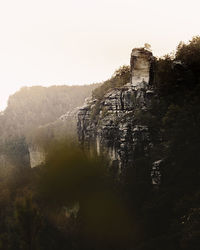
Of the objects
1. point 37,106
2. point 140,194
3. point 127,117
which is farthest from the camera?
point 37,106

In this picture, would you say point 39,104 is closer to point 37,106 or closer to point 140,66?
point 37,106

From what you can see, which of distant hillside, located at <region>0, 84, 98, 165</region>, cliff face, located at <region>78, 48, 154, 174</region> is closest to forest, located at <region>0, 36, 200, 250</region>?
cliff face, located at <region>78, 48, 154, 174</region>

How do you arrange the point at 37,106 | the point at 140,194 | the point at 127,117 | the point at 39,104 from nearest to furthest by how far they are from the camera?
the point at 140,194 < the point at 127,117 < the point at 37,106 < the point at 39,104

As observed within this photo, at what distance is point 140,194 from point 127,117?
16.6 ft

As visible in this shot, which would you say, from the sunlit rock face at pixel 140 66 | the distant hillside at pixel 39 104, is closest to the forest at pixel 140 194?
the sunlit rock face at pixel 140 66

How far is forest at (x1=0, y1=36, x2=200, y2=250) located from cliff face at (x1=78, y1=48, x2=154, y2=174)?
0.50m

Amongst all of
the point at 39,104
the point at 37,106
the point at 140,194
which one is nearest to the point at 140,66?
Result: the point at 140,194

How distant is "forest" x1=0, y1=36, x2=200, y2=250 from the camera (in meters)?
22.4

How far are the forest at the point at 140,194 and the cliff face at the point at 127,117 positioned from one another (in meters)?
0.50

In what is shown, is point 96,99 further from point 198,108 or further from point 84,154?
point 198,108

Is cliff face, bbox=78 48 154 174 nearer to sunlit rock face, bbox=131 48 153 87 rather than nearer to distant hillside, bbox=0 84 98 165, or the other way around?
sunlit rock face, bbox=131 48 153 87

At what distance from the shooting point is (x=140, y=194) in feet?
78.1

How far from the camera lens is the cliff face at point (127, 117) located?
2459cm

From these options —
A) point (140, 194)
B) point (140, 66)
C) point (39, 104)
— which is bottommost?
point (39, 104)
